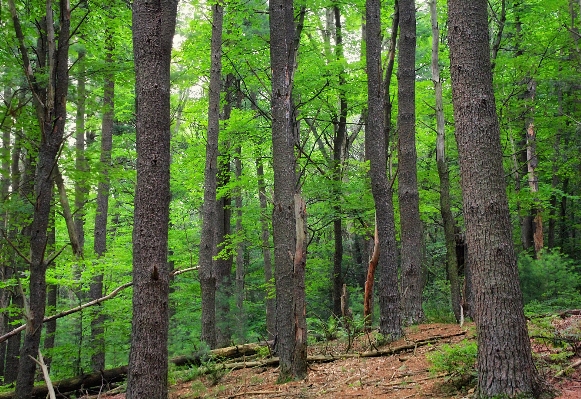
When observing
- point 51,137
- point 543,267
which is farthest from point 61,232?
point 543,267

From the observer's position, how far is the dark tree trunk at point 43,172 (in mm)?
6273

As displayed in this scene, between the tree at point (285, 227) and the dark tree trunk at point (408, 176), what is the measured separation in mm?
→ 2854

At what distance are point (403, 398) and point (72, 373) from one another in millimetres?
9654

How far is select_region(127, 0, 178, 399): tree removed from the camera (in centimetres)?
495

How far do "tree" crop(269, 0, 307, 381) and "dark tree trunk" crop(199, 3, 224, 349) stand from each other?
11.8 feet

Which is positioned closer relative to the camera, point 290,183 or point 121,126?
point 290,183

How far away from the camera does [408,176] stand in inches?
373

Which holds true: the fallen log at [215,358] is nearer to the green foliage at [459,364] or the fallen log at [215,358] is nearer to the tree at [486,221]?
the green foliage at [459,364]

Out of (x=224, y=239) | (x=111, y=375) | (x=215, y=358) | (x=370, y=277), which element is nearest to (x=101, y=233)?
(x=224, y=239)

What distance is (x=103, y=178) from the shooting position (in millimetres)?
9328

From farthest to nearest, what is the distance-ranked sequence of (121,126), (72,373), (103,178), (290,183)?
(121,126)
(72,373)
(103,178)
(290,183)

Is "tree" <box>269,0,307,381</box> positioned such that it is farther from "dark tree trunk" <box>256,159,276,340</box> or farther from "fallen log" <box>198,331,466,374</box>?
"dark tree trunk" <box>256,159,276,340</box>

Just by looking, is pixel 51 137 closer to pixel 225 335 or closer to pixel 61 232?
pixel 225 335

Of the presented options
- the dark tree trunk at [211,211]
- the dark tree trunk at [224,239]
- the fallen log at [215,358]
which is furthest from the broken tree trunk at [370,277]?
the dark tree trunk at [224,239]
